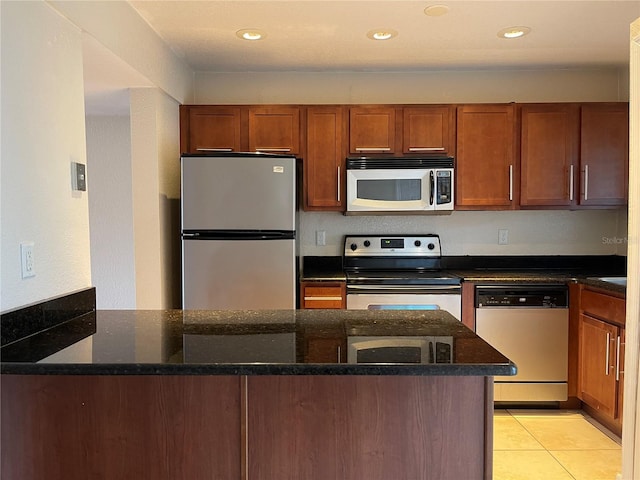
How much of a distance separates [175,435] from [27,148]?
41.7 inches

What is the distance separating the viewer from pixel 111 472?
132 centimetres

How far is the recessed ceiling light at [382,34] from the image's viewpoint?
2872 mm

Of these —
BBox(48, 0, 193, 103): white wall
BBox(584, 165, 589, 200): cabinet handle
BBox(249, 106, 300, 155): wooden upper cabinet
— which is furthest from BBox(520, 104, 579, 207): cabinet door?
BBox(48, 0, 193, 103): white wall

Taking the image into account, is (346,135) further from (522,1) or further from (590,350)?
(590,350)

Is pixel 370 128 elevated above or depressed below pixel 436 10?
below

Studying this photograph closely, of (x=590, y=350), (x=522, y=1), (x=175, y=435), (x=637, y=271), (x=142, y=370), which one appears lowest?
(x=590, y=350)

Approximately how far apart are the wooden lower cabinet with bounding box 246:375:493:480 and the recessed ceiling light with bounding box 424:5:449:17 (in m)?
2.01

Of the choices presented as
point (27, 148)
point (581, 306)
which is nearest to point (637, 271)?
point (581, 306)

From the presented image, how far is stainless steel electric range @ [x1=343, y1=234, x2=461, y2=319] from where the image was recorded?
325 centimetres

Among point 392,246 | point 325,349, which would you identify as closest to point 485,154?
point 392,246

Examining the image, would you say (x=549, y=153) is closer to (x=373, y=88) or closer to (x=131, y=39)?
(x=373, y=88)

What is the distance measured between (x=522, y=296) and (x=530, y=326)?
0.21 metres

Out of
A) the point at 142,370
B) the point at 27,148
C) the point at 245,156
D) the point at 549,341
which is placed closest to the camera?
the point at 142,370

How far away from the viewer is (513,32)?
2.92 m
